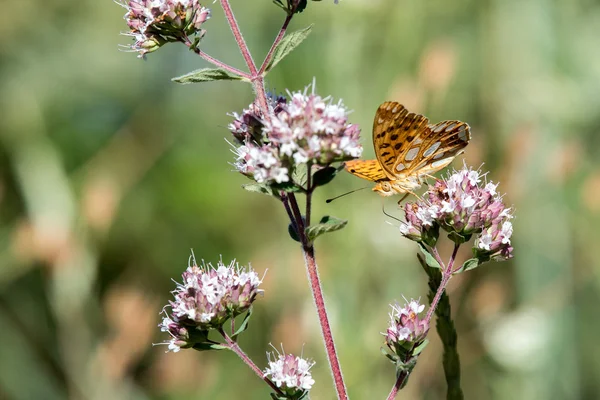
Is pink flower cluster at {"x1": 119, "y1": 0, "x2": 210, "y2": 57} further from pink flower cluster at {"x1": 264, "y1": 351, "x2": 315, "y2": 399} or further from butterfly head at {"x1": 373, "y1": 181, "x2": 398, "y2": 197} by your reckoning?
pink flower cluster at {"x1": 264, "y1": 351, "x2": 315, "y2": 399}

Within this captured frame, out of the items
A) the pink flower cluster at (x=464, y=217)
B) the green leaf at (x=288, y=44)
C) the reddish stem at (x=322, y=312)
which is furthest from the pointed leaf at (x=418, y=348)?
the green leaf at (x=288, y=44)

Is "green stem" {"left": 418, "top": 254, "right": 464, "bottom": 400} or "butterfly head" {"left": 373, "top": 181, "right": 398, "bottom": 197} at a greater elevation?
"butterfly head" {"left": 373, "top": 181, "right": 398, "bottom": 197}

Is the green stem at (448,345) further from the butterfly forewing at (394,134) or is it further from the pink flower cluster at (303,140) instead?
the pink flower cluster at (303,140)

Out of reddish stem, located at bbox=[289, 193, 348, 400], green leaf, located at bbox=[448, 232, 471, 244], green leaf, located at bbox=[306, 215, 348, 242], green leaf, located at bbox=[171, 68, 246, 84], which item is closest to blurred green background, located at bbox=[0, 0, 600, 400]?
green leaf, located at bbox=[448, 232, 471, 244]

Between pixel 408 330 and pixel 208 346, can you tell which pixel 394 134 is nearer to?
pixel 408 330

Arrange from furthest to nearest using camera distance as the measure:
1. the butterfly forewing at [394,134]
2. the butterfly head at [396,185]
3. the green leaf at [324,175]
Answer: the butterfly head at [396,185] < the butterfly forewing at [394,134] < the green leaf at [324,175]

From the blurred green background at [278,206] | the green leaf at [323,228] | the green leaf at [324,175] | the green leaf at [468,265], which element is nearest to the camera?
the green leaf at [323,228]

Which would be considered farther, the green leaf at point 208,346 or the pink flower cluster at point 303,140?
the green leaf at point 208,346

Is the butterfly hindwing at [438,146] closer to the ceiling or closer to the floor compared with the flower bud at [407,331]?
closer to the ceiling
